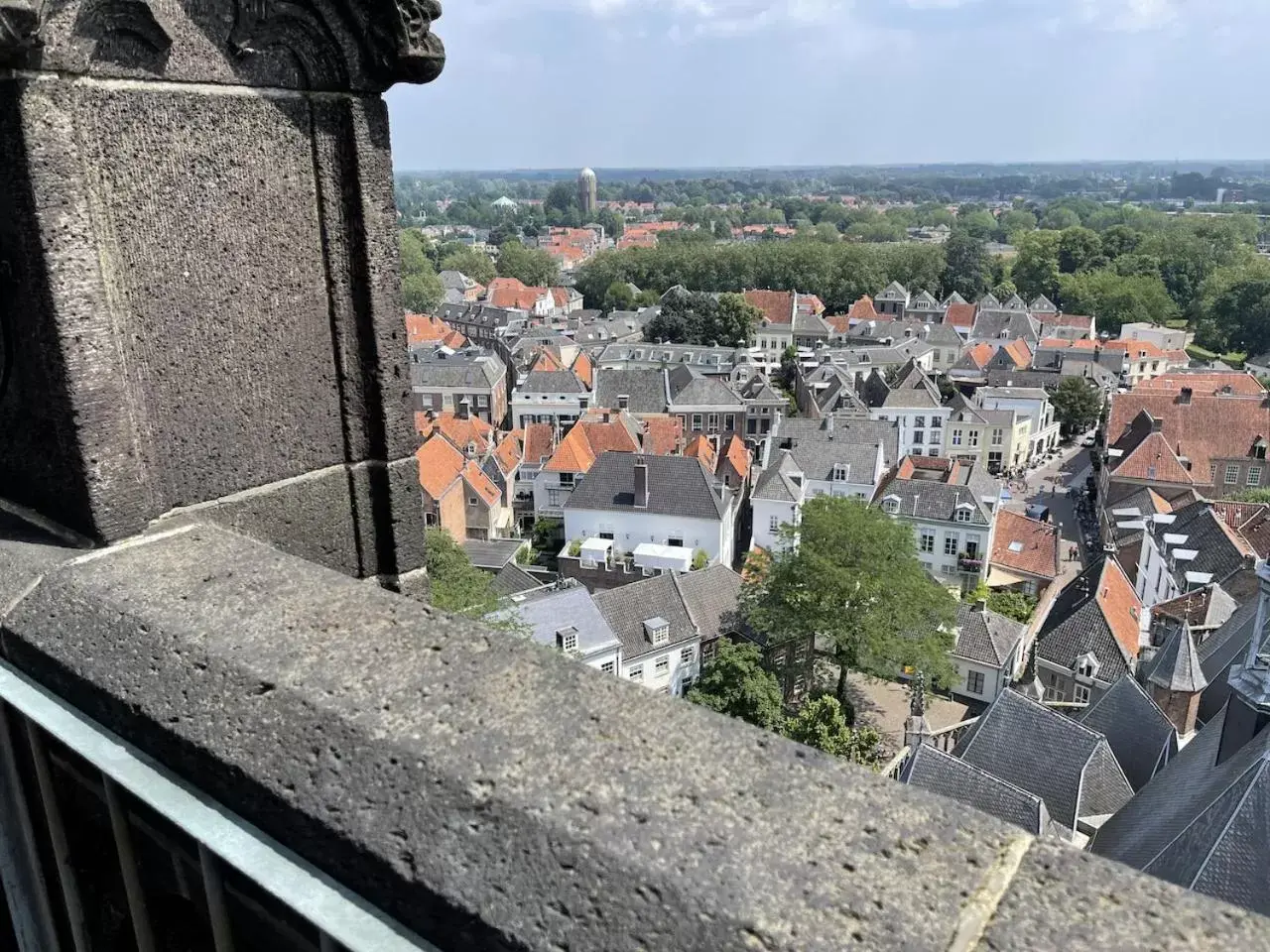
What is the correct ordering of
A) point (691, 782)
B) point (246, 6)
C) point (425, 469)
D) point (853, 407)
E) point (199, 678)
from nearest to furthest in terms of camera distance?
point (691, 782), point (199, 678), point (246, 6), point (425, 469), point (853, 407)

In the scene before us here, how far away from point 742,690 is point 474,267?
105661mm

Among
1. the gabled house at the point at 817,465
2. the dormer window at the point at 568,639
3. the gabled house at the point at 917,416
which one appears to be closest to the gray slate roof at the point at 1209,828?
the dormer window at the point at 568,639

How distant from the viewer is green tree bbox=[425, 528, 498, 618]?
897 inches

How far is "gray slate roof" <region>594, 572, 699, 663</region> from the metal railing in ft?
78.6

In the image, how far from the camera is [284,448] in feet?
11.4

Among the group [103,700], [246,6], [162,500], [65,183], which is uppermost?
[246,6]

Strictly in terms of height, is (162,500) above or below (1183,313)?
above

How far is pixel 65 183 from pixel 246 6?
859mm

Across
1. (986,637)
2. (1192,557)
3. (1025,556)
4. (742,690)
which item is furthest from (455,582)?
(1192,557)

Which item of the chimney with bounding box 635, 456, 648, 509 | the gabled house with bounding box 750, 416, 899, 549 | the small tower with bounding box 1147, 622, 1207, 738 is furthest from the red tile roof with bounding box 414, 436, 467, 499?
the small tower with bounding box 1147, 622, 1207, 738

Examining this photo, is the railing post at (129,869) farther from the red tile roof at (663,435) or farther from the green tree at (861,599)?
the red tile roof at (663,435)

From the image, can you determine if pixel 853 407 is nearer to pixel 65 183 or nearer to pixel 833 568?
pixel 833 568

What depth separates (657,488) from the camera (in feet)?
115

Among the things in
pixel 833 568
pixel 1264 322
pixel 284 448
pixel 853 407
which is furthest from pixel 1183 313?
pixel 284 448
